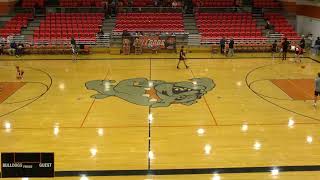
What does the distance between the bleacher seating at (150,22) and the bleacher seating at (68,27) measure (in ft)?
5.90

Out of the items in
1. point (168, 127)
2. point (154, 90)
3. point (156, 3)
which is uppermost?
point (156, 3)

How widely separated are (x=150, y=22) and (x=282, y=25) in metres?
10.2

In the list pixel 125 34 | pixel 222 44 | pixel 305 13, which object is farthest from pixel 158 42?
pixel 305 13

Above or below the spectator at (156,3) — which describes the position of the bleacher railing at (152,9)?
below

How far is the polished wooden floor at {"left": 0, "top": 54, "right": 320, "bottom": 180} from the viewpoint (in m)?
9.51

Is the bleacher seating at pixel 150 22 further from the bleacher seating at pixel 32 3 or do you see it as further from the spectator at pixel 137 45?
the bleacher seating at pixel 32 3

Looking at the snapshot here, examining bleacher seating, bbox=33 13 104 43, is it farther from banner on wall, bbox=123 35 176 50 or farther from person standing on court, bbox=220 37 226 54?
person standing on court, bbox=220 37 226 54

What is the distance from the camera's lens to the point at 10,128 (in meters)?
11.8

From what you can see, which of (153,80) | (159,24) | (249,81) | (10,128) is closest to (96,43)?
(159,24)

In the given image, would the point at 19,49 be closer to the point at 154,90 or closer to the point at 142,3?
the point at 142,3

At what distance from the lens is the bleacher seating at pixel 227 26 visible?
2739 cm

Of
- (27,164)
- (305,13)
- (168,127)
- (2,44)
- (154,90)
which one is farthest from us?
(305,13)

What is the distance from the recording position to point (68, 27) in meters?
28.3

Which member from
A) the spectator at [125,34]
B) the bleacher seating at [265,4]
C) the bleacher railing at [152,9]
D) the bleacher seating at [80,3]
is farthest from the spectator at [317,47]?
the bleacher seating at [80,3]
